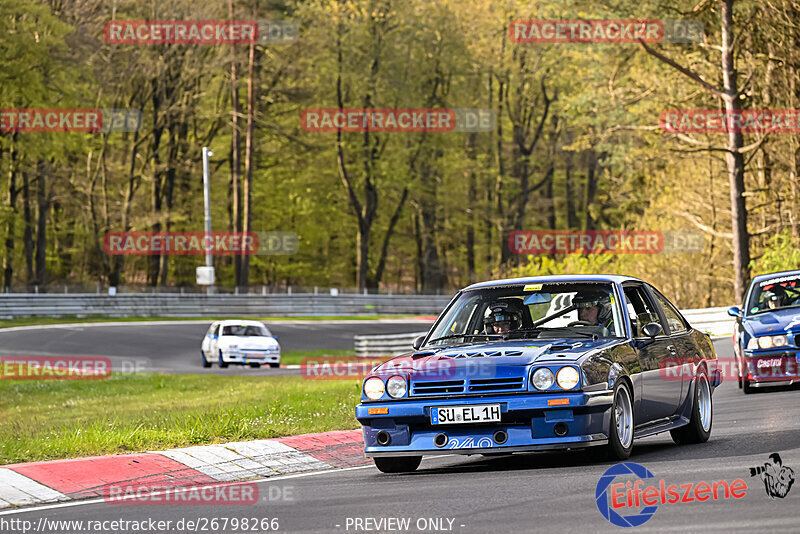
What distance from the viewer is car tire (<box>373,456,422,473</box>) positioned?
990 centimetres

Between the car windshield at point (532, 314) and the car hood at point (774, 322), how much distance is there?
603cm

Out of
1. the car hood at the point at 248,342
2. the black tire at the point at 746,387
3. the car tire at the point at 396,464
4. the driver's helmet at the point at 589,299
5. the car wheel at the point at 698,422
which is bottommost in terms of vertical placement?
the car hood at the point at 248,342

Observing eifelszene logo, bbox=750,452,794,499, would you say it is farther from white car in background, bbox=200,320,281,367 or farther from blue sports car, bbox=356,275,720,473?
white car in background, bbox=200,320,281,367

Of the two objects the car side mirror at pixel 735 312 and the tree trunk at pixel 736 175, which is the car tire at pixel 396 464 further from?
the tree trunk at pixel 736 175

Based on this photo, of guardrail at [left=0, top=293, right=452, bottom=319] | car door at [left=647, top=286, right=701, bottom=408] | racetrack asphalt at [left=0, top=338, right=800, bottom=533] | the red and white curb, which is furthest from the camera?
guardrail at [left=0, top=293, right=452, bottom=319]

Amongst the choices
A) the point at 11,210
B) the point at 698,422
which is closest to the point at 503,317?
the point at 698,422

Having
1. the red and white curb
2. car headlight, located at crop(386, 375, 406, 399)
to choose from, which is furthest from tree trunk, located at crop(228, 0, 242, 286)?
car headlight, located at crop(386, 375, 406, 399)

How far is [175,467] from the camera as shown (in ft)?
33.9

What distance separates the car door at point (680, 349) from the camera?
10.9 m

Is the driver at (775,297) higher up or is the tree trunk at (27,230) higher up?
the tree trunk at (27,230)

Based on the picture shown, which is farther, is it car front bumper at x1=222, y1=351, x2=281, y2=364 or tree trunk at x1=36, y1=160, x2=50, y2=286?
tree trunk at x1=36, y1=160, x2=50, y2=286

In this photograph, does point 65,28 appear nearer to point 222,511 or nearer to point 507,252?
point 507,252

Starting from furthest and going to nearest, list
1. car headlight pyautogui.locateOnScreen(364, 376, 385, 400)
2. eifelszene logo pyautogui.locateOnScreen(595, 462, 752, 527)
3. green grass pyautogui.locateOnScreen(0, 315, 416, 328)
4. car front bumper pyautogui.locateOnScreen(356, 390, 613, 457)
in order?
green grass pyautogui.locateOnScreen(0, 315, 416, 328) → car headlight pyautogui.locateOnScreen(364, 376, 385, 400) → car front bumper pyautogui.locateOnScreen(356, 390, 613, 457) → eifelszene logo pyautogui.locateOnScreen(595, 462, 752, 527)

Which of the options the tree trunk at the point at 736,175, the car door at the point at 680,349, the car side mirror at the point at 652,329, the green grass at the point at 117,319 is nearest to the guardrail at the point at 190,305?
the green grass at the point at 117,319
